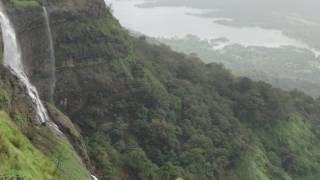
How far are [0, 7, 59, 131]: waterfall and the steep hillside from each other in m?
2.06

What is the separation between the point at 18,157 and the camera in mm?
17922

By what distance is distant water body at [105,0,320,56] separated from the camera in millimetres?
160375

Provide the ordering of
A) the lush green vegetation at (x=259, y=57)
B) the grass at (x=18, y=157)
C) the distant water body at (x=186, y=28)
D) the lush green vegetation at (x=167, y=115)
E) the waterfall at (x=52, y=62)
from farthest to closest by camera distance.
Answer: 1. the distant water body at (x=186, y=28)
2. the lush green vegetation at (x=259, y=57)
3. the lush green vegetation at (x=167, y=115)
4. the waterfall at (x=52, y=62)
5. the grass at (x=18, y=157)

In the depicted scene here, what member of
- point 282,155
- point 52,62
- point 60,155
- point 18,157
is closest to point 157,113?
point 52,62

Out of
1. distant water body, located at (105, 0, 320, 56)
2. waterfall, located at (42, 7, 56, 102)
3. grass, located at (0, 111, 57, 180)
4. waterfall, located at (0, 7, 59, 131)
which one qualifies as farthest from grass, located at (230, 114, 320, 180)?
distant water body, located at (105, 0, 320, 56)

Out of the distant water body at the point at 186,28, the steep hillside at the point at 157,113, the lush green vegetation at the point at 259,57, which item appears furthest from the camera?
the distant water body at the point at 186,28

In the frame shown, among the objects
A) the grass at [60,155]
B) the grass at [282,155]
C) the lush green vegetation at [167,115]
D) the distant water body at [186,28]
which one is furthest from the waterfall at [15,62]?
the distant water body at [186,28]

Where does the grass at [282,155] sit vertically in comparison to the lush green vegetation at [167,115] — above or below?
below

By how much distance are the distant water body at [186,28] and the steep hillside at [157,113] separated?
10093cm

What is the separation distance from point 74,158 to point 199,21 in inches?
6341

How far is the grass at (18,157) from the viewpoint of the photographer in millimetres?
17172

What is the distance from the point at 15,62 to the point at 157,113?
51.9ft

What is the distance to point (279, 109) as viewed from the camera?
52.9 m

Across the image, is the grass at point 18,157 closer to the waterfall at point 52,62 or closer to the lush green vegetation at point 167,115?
the lush green vegetation at point 167,115
